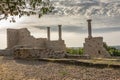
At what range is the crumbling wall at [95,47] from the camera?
105 ft

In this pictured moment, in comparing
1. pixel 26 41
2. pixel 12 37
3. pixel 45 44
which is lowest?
pixel 45 44

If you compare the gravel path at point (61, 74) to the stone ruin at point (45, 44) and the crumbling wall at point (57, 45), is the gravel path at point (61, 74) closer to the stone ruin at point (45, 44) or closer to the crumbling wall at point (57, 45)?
the stone ruin at point (45, 44)

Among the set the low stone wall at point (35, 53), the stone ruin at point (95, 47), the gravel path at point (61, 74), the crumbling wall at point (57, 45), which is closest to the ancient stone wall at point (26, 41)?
the crumbling wall at point (57, 45)

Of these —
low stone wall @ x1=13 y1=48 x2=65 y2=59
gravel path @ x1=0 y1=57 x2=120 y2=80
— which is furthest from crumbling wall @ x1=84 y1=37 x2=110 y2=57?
gravel path @ x1=0 y1=57 x2=120 y2=80

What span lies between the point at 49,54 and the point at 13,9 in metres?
10.1

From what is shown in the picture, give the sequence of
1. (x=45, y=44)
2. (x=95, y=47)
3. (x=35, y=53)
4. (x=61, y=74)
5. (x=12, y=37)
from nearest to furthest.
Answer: (x=61, y=74), (x=35, y=53), (x=95, y=47), (x=12, y=37), (x=45, y=44)

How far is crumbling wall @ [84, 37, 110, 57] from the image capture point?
105ft

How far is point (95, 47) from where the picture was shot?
106 ft

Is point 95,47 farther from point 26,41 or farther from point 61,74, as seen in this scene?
point 61,74

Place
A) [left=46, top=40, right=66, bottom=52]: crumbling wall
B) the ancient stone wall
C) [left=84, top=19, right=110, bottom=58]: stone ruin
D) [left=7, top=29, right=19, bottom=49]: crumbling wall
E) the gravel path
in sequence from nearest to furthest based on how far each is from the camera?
the gravel path
[left=84, top=19, right=110, bottom=58]: stone ruin
the ancient stone wall
[left=46, top=40, right=66, bottom=52]: crumbling wall
[left=7, top=29, right=19, bottom=49]: crumbling wall

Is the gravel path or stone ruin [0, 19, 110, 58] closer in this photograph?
the gravel path

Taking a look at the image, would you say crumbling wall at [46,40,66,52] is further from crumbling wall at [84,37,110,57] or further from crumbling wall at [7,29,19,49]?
crumbling wall at [84,37,110,57]

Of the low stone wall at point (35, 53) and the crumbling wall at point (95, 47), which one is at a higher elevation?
the low stone wall at point (35, 53)

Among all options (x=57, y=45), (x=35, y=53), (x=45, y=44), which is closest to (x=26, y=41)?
(x=45, y=44)
